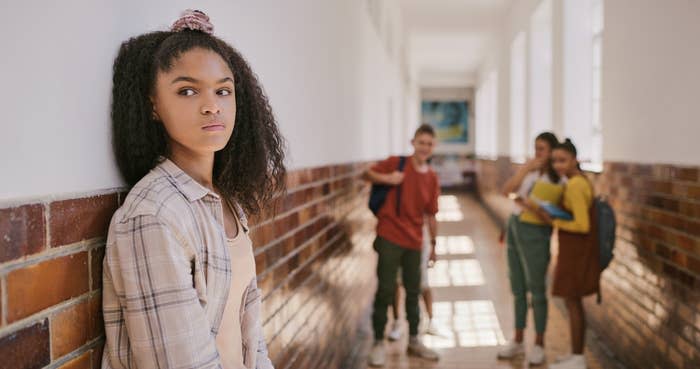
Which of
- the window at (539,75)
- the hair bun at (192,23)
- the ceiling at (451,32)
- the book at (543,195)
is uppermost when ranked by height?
the ceiling at (451,32)

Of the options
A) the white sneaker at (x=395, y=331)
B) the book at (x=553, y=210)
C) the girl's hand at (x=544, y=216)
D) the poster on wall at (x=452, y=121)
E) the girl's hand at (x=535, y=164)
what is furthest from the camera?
the poster on wall at (x=452, y=121)

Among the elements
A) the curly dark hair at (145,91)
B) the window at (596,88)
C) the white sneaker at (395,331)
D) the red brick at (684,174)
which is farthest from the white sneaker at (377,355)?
the curly dark hair at (145,91)

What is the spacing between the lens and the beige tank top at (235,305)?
1.24 metres

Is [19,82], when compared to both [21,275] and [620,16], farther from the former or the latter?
[620,16]

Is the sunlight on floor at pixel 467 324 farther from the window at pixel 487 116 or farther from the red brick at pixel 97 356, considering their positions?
the window at pixel 487 116

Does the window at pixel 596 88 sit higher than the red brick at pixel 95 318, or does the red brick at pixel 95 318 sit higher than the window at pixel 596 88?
the window at pixel 596 88

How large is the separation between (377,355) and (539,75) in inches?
202

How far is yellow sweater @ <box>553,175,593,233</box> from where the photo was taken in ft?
11.2

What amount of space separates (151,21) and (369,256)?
14.8 feet

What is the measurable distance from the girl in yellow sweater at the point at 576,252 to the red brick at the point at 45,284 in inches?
115

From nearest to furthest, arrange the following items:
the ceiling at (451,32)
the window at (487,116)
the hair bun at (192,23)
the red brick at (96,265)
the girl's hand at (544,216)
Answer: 1. the red brick at (96,265)
2. the hair bun at (192,23)
3. the girl's hand at (544,216)
4. the ceiling at (451,32)
5. the window at (487,116)

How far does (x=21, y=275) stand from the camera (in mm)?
863

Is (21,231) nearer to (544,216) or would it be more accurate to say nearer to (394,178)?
(394,178)

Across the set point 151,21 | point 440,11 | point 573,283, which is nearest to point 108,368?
point 151,21
